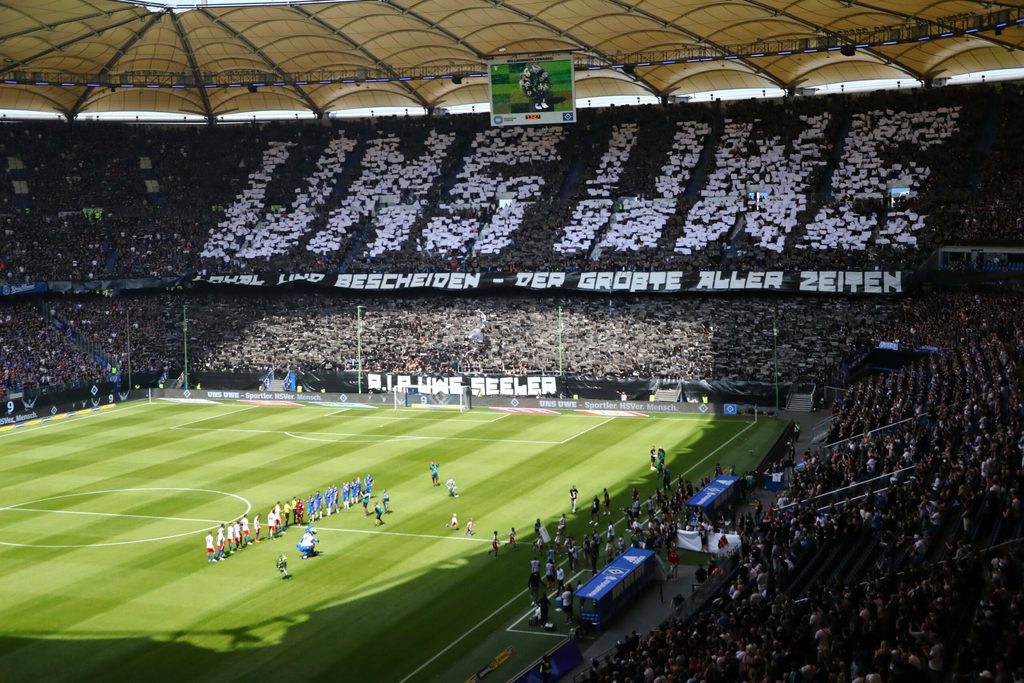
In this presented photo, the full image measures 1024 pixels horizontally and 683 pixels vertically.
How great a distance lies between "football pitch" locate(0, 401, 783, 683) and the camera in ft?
98.9

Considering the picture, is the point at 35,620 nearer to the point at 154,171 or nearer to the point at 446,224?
the point at 446,224

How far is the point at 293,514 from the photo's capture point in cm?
4288

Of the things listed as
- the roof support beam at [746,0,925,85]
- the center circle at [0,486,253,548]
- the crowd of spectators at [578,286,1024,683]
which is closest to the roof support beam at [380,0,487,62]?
the roof support beam at [746,0,925,85]

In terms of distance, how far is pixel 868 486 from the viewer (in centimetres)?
3575

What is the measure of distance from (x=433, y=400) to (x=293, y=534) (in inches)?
1168

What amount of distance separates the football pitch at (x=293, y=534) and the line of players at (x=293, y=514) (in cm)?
53

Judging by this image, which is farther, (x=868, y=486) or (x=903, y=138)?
(x=903, y=138)

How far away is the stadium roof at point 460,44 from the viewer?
61.8m

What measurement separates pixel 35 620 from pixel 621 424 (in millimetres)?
36162

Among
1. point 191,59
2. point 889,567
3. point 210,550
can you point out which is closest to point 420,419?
point 210,550

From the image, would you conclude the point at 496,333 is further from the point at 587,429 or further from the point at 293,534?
the point at 293,534

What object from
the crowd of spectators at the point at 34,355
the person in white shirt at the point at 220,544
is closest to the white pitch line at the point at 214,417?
the crowd of spectators at the point at 34,355

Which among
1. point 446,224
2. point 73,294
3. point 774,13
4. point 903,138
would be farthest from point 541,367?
point 73,294

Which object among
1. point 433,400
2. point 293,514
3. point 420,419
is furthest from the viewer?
point 433,400
